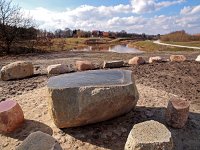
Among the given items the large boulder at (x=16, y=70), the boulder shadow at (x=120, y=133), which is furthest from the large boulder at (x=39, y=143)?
the large boulder at (x=16, y=70)

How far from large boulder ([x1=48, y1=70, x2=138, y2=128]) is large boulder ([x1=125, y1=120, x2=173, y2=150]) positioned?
822 millimetres

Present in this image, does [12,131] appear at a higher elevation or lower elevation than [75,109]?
lower

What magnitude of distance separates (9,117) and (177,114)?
10.6ft

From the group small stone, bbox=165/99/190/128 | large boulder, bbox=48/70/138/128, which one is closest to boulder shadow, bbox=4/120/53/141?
large boulder, bbox=48/70/138/128

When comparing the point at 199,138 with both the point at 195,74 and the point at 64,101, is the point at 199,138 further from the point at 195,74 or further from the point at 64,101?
the point at 195,74

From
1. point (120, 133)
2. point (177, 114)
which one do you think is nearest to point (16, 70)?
point (120, 133)

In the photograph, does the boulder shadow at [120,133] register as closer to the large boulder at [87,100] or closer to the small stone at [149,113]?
the small stone at [149,113]

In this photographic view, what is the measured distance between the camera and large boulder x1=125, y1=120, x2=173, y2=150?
436 cm

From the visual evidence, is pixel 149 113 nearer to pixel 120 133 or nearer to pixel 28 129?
pixel 120 133

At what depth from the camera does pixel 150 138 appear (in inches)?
177

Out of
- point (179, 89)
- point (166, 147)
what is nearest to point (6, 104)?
point (166, 147)

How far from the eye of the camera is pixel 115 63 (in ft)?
35.9

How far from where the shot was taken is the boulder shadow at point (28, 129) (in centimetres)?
571

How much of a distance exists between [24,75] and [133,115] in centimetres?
477
